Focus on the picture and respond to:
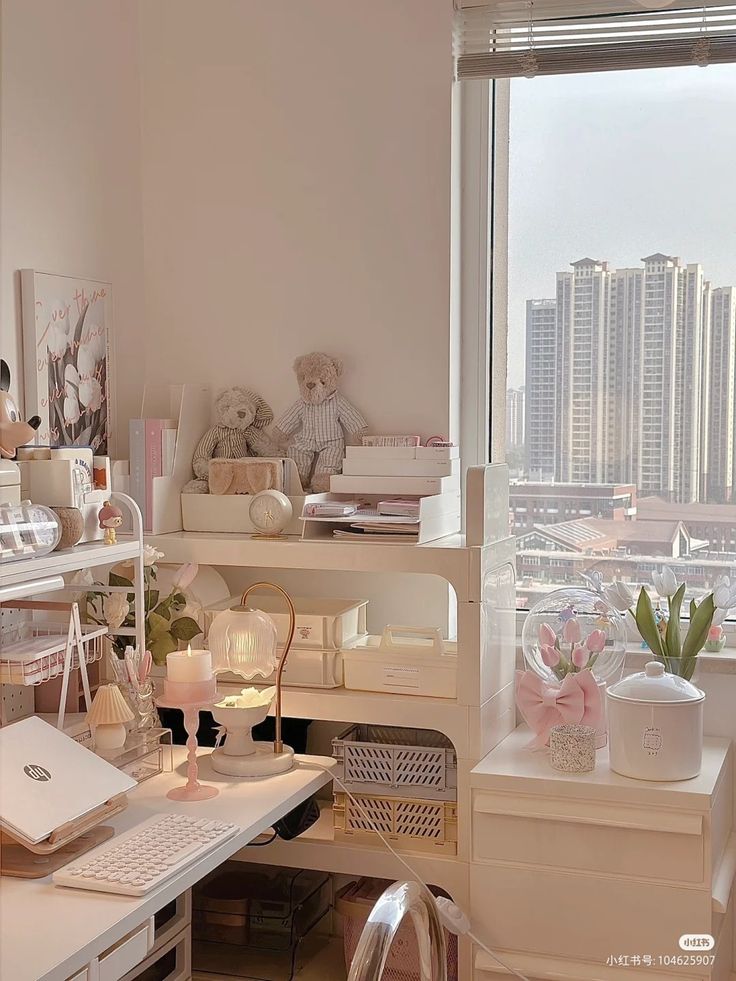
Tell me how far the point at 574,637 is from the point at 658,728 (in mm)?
275

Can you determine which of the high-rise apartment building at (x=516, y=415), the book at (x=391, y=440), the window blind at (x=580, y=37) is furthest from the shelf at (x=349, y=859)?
the window blind at (x=580, y=37)

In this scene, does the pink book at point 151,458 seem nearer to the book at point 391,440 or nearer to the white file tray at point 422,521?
the white file tray at point 422,521

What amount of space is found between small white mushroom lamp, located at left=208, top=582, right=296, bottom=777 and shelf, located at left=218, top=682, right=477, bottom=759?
0.15 m

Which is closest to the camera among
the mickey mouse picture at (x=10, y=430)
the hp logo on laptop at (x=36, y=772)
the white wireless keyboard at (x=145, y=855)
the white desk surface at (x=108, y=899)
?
the white desk surface at (x=108, y=899)

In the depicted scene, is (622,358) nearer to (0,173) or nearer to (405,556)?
(405,556)

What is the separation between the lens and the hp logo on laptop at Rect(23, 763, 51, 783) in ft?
5.69

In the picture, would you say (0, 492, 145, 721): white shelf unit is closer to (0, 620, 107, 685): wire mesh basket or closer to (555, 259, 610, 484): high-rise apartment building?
(0, 620, 107, 685): wire mesh basket

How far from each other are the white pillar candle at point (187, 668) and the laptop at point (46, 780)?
0.20 metres

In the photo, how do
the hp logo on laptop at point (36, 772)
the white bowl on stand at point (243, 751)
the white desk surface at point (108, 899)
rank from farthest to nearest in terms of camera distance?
the white bowl on stand at point (243, 751)
the hp logo on laptop at point (36, 772)
the white desk surface at point (108, 899)

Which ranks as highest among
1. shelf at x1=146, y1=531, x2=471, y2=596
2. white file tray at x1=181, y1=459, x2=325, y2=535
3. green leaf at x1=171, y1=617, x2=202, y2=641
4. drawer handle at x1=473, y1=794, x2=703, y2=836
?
white file tray at x1=181, y1=459, x2=325, y2=535

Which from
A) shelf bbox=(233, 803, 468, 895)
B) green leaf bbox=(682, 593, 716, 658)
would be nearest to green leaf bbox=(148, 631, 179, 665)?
shelf bbox=(233, 803, 468, 895)

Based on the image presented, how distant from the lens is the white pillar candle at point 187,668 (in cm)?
201

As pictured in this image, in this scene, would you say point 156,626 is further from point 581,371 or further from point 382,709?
point 581,371

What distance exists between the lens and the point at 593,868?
208 cm
